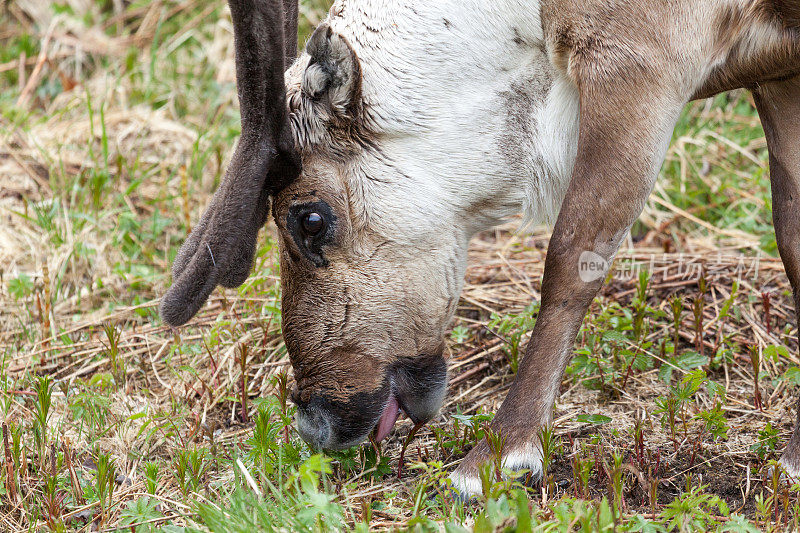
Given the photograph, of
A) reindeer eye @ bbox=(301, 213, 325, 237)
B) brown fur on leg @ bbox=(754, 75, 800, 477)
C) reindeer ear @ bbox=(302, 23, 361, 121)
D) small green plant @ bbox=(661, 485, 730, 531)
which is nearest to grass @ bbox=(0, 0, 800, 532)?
small green plant @ bbox=(661, 485, 730, 531)

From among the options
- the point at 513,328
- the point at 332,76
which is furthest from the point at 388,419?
the point at 332,76

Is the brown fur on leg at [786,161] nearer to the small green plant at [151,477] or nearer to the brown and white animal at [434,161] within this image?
the brown and white animal at [434,161]

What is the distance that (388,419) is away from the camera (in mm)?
3027

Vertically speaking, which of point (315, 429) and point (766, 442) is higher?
point (766, 442)

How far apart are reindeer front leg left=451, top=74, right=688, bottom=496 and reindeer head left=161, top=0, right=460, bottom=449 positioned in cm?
37

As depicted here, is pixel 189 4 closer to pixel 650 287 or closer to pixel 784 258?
pixel 650 287

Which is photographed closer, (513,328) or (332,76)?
(332,76)

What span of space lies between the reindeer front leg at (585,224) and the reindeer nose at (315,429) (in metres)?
0.45

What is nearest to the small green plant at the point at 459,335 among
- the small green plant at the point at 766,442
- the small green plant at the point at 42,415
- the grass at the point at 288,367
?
the grass at the point at 288,367

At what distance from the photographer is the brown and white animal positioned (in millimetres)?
2607

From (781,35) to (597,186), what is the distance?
72 cm

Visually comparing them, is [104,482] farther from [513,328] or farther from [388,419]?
[513,328]

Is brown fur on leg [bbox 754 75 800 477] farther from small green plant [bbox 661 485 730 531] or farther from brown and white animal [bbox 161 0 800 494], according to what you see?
small green plant [bbox 661 485 730 531]

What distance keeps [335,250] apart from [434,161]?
43 cm
